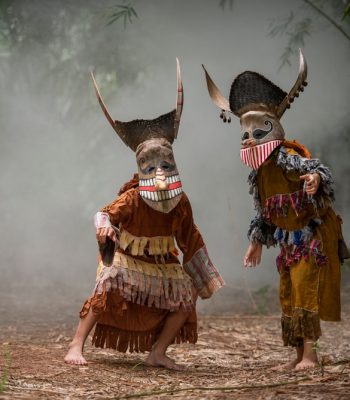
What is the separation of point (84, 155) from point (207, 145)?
1775mm

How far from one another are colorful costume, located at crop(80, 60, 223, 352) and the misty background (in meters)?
3.76

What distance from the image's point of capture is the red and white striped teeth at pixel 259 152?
3.93 metres

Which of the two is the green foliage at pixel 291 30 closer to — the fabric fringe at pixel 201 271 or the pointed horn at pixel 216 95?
the pointed horn at pixel 216 95

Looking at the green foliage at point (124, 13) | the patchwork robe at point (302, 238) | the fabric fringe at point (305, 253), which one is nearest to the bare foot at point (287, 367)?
the patchwork robe at point (302, 238)

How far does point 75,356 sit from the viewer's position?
3957 millimetres

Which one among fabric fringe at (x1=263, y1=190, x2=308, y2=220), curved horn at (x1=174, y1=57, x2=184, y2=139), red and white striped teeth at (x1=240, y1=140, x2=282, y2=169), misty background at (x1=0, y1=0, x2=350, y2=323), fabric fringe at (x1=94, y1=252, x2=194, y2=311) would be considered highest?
misty background at (x1=0, y1=0, x2=350, y2=323)

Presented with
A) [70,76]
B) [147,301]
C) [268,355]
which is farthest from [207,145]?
[147,301]

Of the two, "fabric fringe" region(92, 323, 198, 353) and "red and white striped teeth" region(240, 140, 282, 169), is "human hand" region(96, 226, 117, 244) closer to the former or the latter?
"fabric fringe" region(92, 323, 198, 353)

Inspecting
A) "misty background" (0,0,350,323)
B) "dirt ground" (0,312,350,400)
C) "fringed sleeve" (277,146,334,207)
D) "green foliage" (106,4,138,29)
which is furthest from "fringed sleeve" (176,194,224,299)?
"misty background" (0,0,350,323)

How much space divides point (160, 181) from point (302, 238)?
0.79 m

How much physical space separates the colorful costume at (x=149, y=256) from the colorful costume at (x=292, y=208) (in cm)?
39

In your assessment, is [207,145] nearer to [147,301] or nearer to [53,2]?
[53,2]

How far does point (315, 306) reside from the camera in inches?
151

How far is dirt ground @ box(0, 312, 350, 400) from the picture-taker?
3.13 m
